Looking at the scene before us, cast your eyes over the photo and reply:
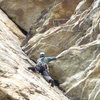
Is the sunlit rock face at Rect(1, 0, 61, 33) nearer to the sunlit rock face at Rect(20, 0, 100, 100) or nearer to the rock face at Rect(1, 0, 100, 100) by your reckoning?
the rock face at Rect(1, 0, 100, 100)

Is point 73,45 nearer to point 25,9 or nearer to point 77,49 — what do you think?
point 77,49

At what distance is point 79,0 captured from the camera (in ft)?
84.8

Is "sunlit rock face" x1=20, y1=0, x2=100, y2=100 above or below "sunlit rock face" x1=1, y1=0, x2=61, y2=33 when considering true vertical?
below

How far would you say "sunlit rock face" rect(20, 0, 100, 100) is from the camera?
16.3 meters

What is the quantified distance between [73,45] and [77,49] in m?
1.59

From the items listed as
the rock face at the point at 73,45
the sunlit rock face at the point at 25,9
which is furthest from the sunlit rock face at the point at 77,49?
the sunlit rock face at the point at 25,9

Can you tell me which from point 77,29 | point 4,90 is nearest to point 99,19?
point 77,29

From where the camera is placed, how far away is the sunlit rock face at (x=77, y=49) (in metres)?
16.3

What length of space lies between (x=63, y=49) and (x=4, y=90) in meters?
9.76

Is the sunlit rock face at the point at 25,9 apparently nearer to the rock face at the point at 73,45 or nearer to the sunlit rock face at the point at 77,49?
the rock face at the point at 73,45

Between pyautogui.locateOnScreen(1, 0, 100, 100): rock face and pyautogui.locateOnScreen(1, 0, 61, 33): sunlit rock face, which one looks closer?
pyautogui.locateOnScreen(1, 0, 100, 100): rock face

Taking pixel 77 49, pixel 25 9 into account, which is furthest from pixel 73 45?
pixel 25 9

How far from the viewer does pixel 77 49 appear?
18719mm

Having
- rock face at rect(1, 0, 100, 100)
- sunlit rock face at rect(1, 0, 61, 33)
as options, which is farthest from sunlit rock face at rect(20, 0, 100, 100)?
sunlit rock face at rect(1, 0, 61, 33)
